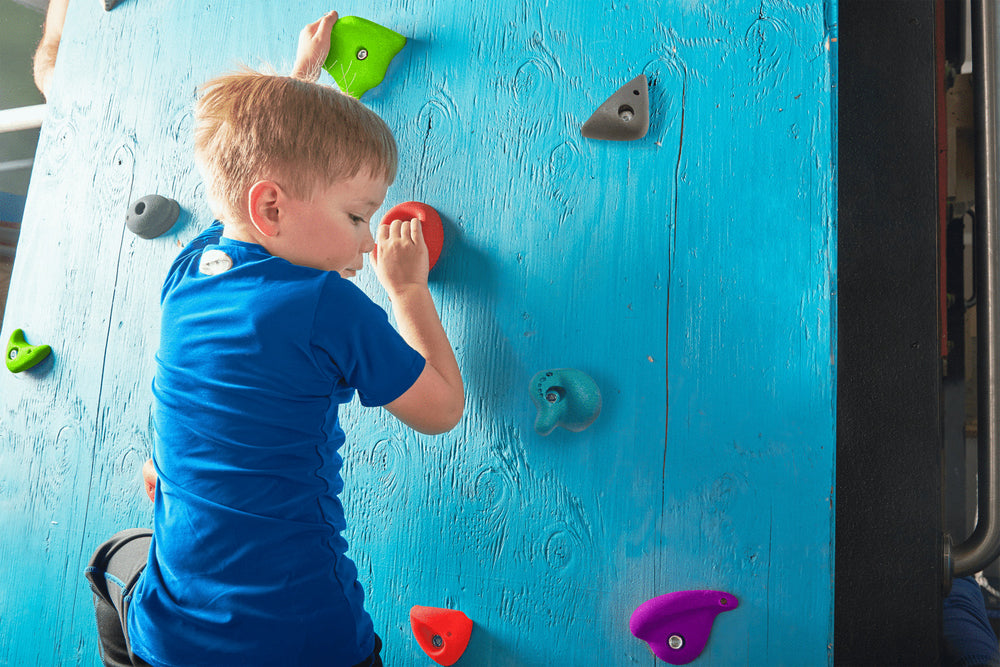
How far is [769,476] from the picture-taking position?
2.43ft

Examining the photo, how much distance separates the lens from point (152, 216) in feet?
3.33

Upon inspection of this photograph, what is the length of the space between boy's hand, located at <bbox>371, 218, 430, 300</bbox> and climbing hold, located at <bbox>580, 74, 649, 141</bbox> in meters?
0.27

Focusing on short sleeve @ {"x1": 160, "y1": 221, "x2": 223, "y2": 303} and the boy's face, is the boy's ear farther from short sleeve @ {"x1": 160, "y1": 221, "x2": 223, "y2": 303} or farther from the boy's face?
short sleeve @ {"x1": 160, "y1": 221, "x2": 223, "y2": 303}

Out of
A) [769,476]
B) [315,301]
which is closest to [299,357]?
[315,301]

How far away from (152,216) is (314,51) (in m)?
0.36

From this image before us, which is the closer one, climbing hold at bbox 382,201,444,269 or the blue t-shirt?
the blue t-shirt

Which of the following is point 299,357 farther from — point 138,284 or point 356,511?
point 138,284

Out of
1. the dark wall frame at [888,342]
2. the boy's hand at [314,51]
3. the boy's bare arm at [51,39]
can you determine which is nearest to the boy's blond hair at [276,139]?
the boy's hand at [314,51]

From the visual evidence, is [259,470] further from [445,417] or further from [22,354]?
[22,354]

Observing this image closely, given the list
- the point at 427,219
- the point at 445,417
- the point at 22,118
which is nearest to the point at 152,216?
the point at 427,219

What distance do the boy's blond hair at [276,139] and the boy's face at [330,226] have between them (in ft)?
0.04

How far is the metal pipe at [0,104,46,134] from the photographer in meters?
1.51

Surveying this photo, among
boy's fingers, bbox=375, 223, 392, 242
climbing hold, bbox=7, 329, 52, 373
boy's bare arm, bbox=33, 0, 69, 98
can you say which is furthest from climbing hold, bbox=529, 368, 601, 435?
boy's bare arm, bbox=33, 0, 69, 98

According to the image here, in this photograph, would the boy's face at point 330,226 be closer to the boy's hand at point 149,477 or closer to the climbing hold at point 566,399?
the climbing hold at point 566,399
